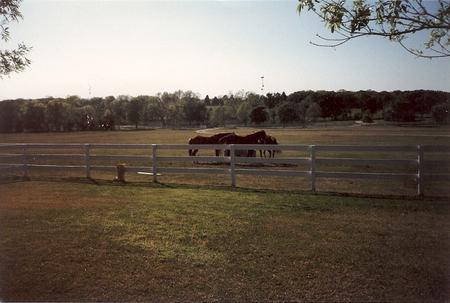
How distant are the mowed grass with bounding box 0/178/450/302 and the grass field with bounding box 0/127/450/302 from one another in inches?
0.7

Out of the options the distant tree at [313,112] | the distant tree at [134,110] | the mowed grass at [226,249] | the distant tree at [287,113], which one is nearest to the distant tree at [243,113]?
the distant tree at [287,113]

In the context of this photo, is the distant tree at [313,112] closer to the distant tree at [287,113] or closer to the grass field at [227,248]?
the distant tree at [287,113]

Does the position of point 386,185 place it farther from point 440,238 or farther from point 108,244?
point 108,244

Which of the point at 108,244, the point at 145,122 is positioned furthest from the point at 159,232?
the point at 145,122

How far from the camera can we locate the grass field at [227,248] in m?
3.89

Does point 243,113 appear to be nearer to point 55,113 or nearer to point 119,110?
point 119,110

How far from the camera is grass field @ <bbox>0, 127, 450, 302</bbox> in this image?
389 cm

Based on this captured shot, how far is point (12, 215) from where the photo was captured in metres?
7.00

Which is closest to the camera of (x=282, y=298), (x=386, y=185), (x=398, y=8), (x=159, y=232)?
(x=398, y=8)

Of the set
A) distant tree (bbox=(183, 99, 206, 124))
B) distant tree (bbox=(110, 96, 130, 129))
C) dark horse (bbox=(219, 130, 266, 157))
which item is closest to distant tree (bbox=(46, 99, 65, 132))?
distant tree (bbox=(110, 96, 130, 129))

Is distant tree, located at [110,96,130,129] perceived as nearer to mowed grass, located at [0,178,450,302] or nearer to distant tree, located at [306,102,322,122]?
distant tree, located at [306,102,322,122]

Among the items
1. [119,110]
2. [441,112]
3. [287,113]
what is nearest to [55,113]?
[119,110]

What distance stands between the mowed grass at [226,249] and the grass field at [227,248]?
0.06 feet

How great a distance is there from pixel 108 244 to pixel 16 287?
1.40m
